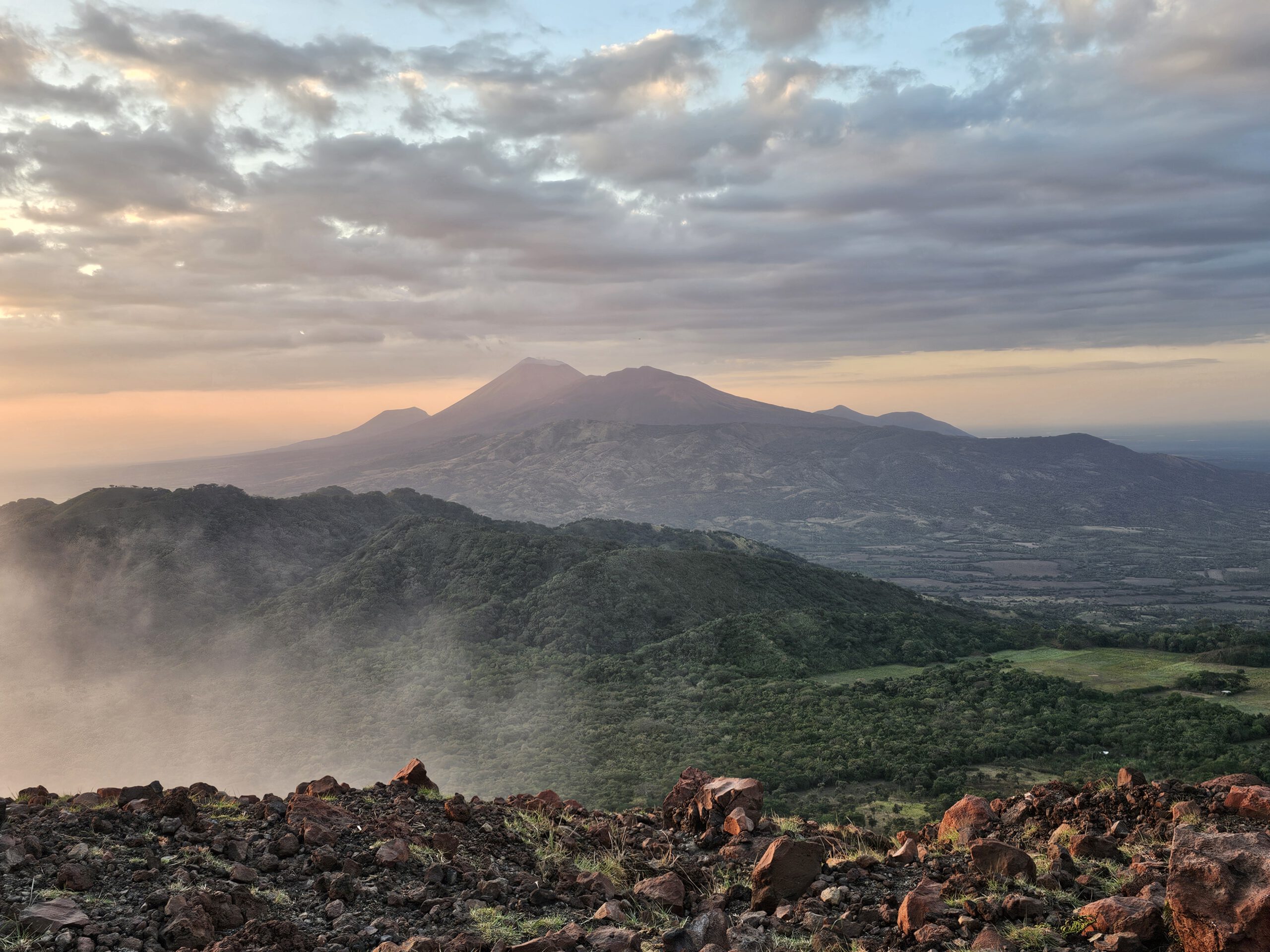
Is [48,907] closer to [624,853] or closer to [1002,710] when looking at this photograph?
[624,853]

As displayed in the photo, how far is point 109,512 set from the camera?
67938mm

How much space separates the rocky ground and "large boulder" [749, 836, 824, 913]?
21 millimetres

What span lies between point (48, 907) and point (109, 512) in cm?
7556

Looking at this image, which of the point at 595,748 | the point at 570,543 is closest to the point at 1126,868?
the point at 595,748

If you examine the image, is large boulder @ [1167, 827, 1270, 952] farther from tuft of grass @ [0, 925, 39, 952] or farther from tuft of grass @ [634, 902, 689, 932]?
tuft of grass @ [0, 925, 39, 952]

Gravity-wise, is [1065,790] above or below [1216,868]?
below

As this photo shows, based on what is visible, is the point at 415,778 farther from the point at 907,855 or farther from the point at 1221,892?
the point at 1221,892

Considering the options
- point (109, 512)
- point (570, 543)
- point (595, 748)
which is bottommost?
point (595, 748)

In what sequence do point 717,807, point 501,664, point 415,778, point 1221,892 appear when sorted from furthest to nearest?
point 501,664
point 415,778
point 717,807
point 1221,892

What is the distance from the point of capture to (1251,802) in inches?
353

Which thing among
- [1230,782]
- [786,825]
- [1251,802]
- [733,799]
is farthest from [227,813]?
[1230,782]

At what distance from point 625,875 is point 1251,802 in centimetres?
774

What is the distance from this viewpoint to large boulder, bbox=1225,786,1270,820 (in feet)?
29.0

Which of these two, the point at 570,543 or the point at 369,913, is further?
the point at 570,543
